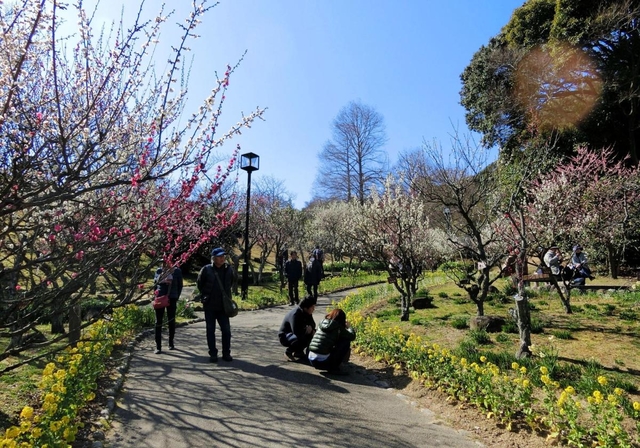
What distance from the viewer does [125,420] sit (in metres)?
4.14

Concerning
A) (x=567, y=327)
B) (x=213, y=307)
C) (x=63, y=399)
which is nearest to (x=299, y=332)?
(x=213, y=307)

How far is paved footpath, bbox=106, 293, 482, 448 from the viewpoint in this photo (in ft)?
12.5

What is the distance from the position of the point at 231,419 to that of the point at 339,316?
2245 millimetres

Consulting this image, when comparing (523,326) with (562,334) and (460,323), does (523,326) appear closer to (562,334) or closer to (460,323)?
(562,334)

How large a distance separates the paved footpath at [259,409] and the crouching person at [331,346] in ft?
0.56

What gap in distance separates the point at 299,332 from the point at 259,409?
2104 millimetres

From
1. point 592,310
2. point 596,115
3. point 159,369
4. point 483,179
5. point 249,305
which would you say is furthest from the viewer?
point 596,115

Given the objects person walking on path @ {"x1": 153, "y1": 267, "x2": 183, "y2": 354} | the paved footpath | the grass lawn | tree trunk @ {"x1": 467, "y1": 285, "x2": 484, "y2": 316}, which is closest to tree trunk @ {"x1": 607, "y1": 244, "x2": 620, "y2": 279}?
the grass lawn

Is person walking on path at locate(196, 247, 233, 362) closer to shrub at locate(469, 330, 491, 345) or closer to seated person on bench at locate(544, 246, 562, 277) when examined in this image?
shrub at locate(469, 330, 491, 345)

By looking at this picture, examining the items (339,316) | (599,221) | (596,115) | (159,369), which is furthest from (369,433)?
(596,115)

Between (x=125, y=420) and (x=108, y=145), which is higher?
(x=108, y=145)

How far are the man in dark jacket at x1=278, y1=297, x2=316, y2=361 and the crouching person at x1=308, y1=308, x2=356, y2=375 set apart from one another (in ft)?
1.56

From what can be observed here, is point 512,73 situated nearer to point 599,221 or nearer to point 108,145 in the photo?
point 599,221

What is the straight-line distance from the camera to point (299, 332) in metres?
6.55
